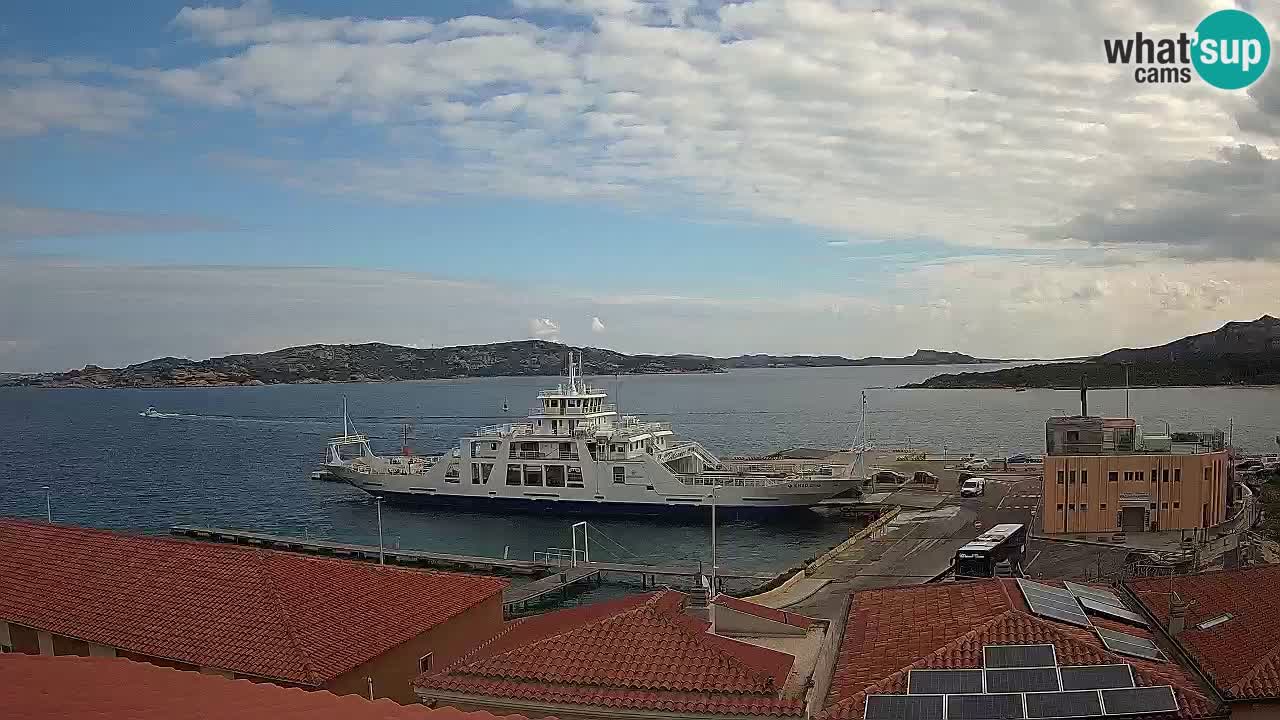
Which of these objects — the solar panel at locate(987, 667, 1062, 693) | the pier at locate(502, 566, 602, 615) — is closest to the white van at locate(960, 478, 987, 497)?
the pier at locate(502, 566, 602, 615)

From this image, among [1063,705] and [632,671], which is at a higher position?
[632,671]

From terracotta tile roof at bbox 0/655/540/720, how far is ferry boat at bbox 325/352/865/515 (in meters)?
35.3

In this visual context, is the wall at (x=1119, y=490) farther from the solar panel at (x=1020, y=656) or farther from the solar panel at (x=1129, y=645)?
the solar panel at (x=1020, y=656)

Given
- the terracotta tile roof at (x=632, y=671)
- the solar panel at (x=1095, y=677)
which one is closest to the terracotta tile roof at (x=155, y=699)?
the terracotta tile roof at (x=632, y=671)

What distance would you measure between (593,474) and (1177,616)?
33.3 m

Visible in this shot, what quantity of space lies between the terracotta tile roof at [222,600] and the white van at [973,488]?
3071 cm

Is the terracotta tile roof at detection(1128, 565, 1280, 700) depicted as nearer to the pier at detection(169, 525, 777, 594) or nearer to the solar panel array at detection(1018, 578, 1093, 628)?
the solar panel array at detection(1018, 578, 1093, 628)

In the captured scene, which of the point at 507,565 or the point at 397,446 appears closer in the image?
the point at 507,565

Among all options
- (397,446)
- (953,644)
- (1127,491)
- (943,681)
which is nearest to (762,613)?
(953,644)

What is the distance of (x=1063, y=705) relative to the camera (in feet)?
25.7

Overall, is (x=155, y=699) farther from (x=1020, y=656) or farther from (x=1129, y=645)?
(x=1129, y=645)

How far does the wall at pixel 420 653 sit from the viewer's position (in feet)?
31.9

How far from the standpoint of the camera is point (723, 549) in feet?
119

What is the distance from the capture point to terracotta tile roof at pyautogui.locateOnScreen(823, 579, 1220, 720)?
820cm
